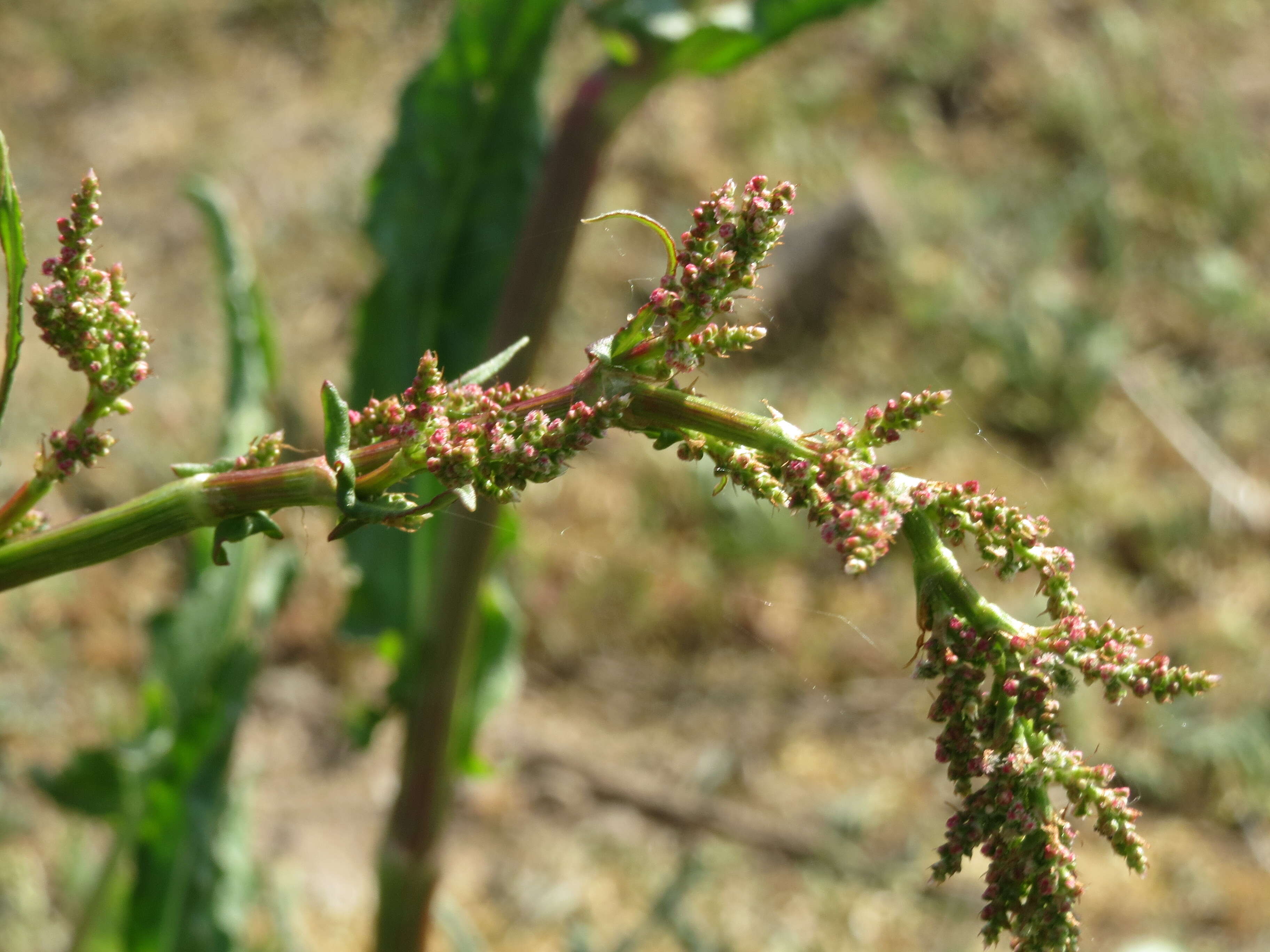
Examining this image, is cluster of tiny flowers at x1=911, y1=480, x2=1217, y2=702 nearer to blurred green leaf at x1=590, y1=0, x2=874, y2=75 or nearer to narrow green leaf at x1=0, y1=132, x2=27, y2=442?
narrow green leaf at x1=0, y1=132, x2=27, y2=442

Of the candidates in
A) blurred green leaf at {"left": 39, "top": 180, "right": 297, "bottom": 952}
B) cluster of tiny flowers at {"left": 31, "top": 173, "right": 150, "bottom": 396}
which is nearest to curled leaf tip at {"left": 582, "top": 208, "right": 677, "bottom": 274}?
cluster of tiny flowers at {"left": 31, "top": 173, "right": 150, "bottom": 396}

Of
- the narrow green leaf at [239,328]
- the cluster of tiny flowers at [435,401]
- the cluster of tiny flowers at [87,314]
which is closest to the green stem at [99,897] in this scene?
the narrow green leaf at [239,328]

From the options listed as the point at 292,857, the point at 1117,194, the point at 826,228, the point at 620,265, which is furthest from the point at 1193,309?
the point at 292,857

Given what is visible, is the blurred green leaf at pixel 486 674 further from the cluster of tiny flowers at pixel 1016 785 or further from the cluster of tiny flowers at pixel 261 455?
the cluster of tiny flowers at pixel 1016 785

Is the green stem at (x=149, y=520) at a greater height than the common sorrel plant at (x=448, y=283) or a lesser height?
lesser

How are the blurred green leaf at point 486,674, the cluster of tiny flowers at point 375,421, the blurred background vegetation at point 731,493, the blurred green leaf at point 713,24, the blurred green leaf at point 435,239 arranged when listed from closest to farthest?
the cluster of tiny flowers at point 375,421 → the blurred green leaf at point 713,24 → the blurred green leaf at point 435,239 → the blurred green leaf at point 486,674 → the blurred background vegetation at point 731,493

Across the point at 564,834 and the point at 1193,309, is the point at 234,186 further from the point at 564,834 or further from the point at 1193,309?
the point at 1193,309

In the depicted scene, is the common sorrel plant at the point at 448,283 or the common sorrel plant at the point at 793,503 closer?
the common sorrel plant at the point at 793,503
